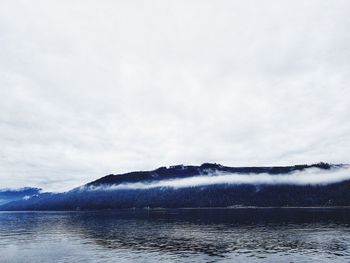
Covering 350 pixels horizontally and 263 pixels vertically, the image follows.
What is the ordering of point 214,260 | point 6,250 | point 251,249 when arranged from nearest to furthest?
point 214,260 < point 251,249 < point 6,250

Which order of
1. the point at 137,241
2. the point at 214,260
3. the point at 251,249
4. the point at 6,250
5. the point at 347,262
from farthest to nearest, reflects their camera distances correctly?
the point at 137,241 → the point at 6,250 → the point at 251,249 → the point at 214,260 → the point at 347,262

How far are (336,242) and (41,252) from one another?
95133mm

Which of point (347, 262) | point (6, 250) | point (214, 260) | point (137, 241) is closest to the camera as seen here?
point (347, 262)

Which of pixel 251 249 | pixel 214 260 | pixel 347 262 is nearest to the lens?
pixel 347 262

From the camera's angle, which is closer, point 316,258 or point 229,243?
point 316,258

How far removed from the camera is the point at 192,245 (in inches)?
4252

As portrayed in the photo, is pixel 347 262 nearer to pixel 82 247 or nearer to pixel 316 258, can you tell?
pixel 316 258

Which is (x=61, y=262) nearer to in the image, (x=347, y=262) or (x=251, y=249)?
(x=251, y=249)

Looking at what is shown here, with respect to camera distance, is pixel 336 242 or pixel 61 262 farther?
pixel 336 242

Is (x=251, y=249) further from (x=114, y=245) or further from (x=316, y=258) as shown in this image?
(x=114, y=245)

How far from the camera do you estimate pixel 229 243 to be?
110 metres

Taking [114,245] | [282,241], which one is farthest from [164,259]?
[282,241]

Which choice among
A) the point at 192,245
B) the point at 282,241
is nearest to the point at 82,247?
the point at 192,245

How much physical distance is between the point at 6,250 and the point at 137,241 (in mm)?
43796
